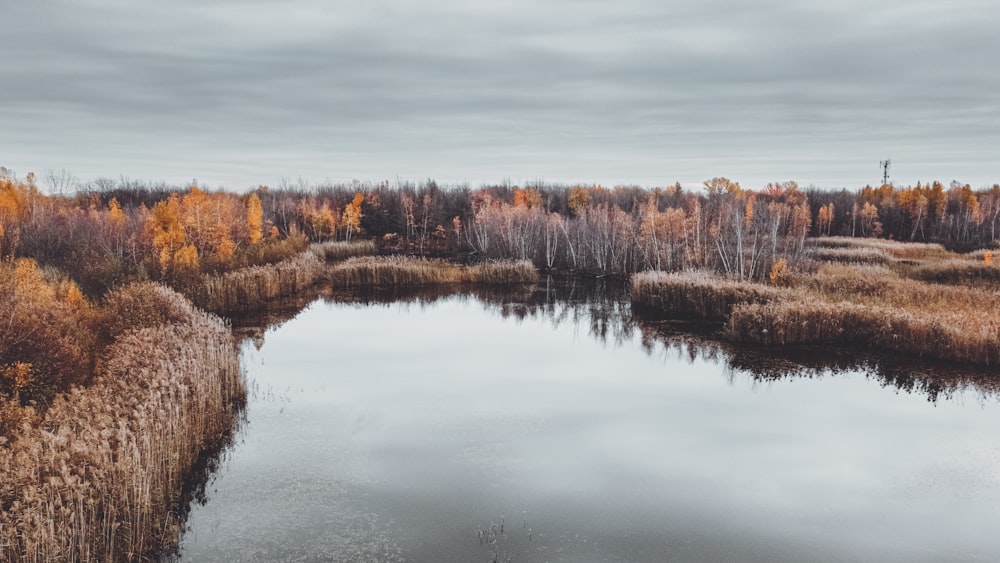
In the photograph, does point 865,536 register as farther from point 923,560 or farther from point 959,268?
point 959,268

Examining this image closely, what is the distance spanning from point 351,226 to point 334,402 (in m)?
58.8

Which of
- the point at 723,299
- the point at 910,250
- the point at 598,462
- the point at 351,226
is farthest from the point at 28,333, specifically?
the point at 351,226

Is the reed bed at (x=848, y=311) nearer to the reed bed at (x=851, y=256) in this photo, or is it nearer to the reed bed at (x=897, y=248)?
the reed bed at (x=851, y=256)

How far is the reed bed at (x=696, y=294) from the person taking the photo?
26.5 meters

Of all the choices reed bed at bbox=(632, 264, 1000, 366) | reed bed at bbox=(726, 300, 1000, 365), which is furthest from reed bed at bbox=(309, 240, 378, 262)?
reed bed at bbox=(726, 300, 1000, 365)

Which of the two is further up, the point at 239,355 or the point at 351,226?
the point at 351,226

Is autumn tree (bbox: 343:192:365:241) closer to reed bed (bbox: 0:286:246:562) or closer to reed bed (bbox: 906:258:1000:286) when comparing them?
reed bed (bbox: 906:258:1000:286)

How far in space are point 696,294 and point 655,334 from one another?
4745 mm

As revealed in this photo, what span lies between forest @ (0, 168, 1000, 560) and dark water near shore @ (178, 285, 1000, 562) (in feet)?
4.06

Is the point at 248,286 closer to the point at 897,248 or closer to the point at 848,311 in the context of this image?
the point at 848,311

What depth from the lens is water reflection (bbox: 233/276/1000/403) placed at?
59.4 feet

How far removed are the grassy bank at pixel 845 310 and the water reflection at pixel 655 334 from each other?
2.15ft

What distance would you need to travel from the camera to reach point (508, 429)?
1414 centimetres

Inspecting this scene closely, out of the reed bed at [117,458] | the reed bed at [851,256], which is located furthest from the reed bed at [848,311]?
the reed bed at [117,458]
